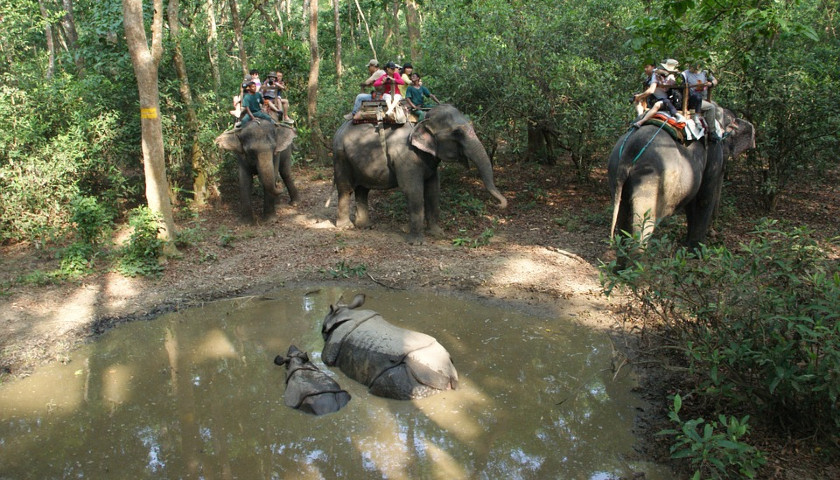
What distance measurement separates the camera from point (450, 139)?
9.45 metres

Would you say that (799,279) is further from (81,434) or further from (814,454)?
(81,434)

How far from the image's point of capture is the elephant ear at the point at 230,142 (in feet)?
36.7

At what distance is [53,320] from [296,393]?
3.78 metres

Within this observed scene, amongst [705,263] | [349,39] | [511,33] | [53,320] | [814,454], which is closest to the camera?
[814,454]

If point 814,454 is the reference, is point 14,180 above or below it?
above

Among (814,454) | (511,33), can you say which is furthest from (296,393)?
(511,33)

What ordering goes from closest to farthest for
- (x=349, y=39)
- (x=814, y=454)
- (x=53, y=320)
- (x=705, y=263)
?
(x=814, y=454)
(x=705, y=263)
(x=53, y=320)
(x=349, y=39)

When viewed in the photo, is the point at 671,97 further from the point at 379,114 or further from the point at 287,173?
the point at 287,173

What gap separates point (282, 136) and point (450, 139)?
3.89 meters

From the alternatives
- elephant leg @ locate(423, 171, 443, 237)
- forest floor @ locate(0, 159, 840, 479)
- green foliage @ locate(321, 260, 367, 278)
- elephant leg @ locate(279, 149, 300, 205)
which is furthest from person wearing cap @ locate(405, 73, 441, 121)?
green foliage @ locate(321, 260, 367, 278)

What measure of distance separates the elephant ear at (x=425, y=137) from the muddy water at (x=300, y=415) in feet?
11.3

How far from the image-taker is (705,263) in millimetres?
4836

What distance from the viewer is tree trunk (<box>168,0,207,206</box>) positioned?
11.5 m

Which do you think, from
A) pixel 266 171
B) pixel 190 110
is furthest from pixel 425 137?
pixel 190 110
